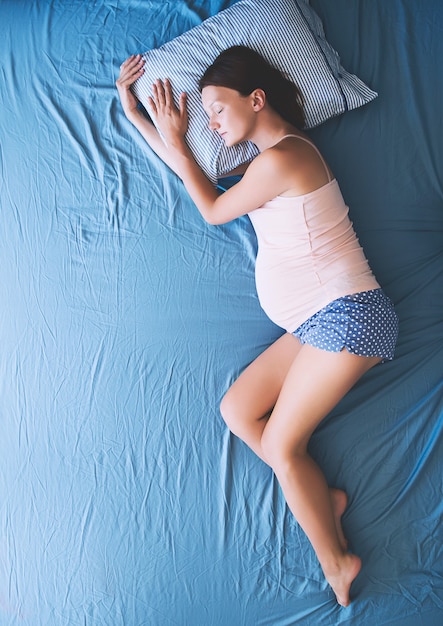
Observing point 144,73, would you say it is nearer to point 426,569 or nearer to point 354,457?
point 354,457

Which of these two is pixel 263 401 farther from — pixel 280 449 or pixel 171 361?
pixel 171 361

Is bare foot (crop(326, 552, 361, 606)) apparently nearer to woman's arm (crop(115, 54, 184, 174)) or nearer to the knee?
the knee

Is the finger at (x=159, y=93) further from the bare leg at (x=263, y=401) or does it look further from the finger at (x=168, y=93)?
the bare leg at (x=263, y=401)

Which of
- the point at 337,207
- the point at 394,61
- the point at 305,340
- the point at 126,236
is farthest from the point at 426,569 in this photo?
the point at 394,61

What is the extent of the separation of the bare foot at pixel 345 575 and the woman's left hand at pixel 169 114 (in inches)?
42.7

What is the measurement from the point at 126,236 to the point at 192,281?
0.68 feet

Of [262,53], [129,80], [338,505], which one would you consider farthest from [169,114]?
[338,505]

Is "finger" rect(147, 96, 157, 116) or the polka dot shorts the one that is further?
"finger" rect(147, 96, 157, 116)

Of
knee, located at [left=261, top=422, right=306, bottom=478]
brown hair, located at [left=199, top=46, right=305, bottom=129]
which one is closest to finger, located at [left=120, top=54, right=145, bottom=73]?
brown hair, located at [left=199, top=46, right=305, bottom=129]

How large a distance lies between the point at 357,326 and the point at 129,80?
0.83 m

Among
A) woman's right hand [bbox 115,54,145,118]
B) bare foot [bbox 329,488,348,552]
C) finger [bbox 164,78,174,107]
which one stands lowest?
bare foot [bbox 329,488,348,552]

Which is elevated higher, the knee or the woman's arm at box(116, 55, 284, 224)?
the woman's arm at box(116, 55, 284, 224)

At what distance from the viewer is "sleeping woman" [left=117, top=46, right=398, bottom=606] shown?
1.21 metres

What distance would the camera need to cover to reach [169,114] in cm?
133
